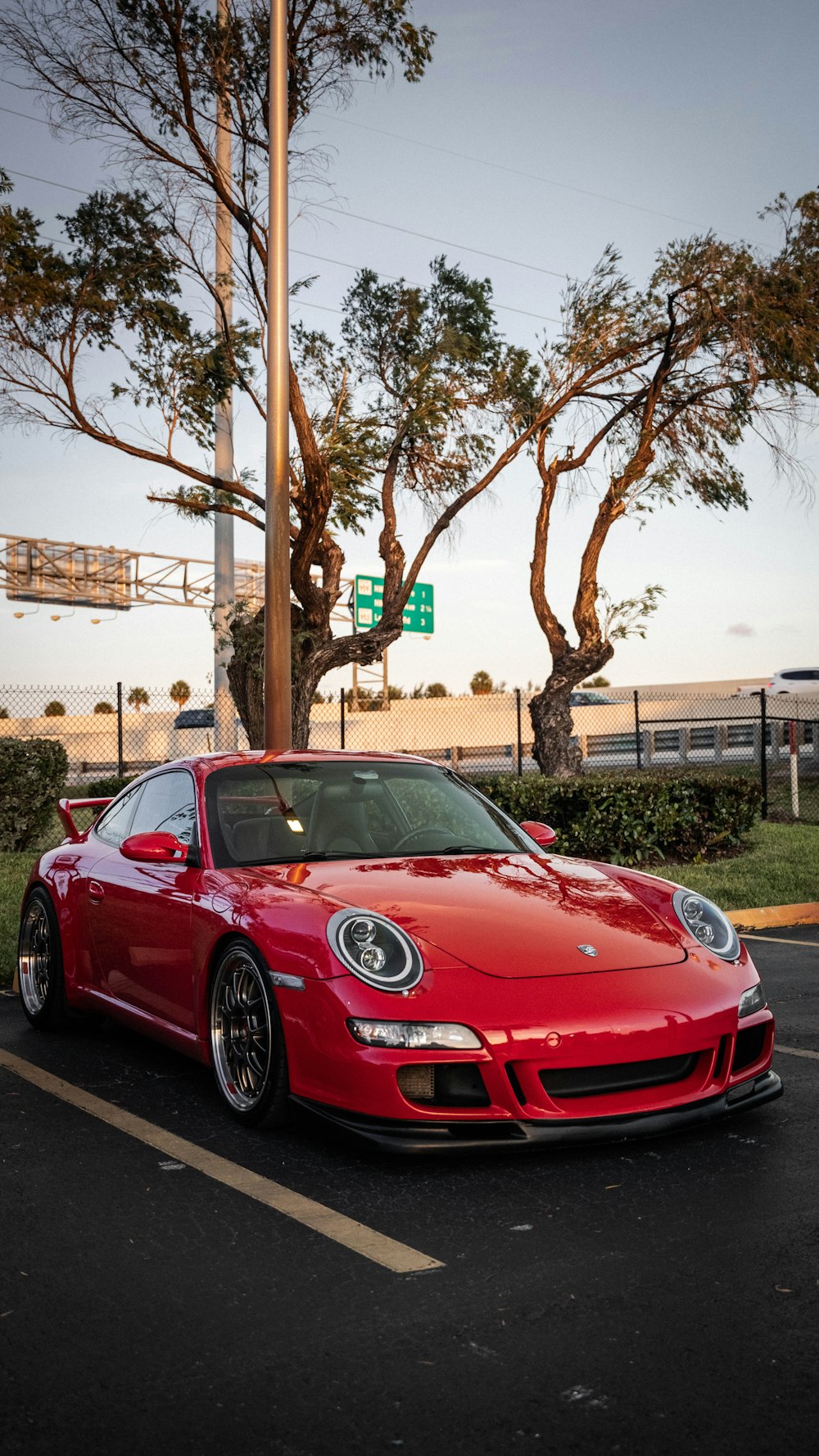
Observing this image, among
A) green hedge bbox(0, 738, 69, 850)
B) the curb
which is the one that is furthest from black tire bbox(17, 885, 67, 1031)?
green hedge bbox(0, 738, 69, 850)

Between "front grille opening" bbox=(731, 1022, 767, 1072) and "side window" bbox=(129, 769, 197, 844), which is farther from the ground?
"side window" bbox=(129, 769, 197, 844)

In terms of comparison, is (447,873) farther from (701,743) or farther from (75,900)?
(701,743)

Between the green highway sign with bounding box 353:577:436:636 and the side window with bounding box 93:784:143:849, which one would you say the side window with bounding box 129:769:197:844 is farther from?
the green highway sign with bounding box 353:577:436:636

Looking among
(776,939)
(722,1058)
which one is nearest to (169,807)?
(722,1058)

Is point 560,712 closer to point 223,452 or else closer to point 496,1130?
point 223,452

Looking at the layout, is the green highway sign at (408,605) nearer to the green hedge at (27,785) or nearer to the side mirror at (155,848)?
the green hedge at (27,785)

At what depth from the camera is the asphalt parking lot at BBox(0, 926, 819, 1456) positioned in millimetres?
2705

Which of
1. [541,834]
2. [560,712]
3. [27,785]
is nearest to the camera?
[541,834]

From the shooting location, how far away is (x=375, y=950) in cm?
438

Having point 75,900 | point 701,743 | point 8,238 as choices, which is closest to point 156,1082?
point 75,900

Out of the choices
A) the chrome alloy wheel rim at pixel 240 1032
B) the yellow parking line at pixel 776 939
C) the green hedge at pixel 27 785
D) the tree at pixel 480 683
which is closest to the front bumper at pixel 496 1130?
the chrome alloy wheel rim at pixel 240 1032

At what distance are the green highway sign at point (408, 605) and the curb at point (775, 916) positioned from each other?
3438cm

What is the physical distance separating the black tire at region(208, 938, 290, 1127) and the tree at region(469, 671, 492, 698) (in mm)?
85776

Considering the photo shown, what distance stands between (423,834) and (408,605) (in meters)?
43.6
